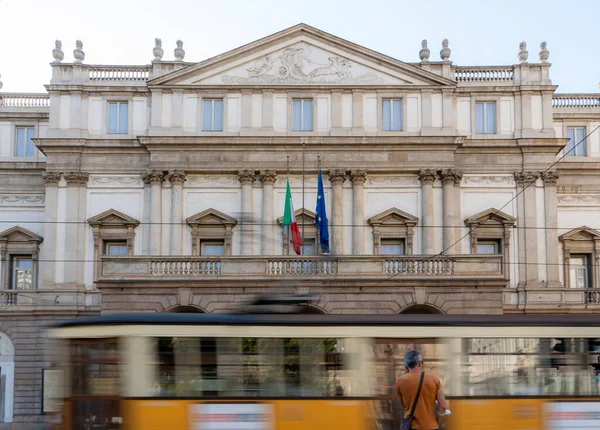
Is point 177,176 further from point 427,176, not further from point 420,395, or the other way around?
point 420,395

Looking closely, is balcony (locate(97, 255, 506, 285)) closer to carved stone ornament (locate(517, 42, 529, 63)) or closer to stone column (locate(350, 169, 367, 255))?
stone column (locate(350, 169, 367, 255))

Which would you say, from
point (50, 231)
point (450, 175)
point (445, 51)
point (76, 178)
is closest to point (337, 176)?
point (450, 175)

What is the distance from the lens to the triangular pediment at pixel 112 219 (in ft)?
136

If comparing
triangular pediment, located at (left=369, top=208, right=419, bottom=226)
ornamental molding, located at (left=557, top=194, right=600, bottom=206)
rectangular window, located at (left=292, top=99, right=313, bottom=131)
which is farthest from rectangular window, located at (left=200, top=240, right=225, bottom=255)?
ornamental molding, located at (left=557, top=194, right=600, bottom=206)

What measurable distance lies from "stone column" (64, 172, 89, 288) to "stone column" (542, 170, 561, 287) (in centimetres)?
2007

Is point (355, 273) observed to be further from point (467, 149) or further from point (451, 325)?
point (451, 325)

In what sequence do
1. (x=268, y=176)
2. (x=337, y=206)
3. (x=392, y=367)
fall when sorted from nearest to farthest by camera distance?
(x=392, y=367) → (x=337, y=206) → (x=268, y=176)

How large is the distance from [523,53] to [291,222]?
1358cm

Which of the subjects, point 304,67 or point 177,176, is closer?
point 177,176

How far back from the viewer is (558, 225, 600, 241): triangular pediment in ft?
140

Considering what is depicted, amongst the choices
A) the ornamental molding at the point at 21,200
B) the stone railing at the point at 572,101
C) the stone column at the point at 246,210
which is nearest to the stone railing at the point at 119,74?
the ornamental molding at the point at 21,200

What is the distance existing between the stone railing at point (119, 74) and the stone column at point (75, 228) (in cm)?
455

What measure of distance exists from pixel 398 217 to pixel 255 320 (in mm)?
25209

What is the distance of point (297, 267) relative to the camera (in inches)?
1435
